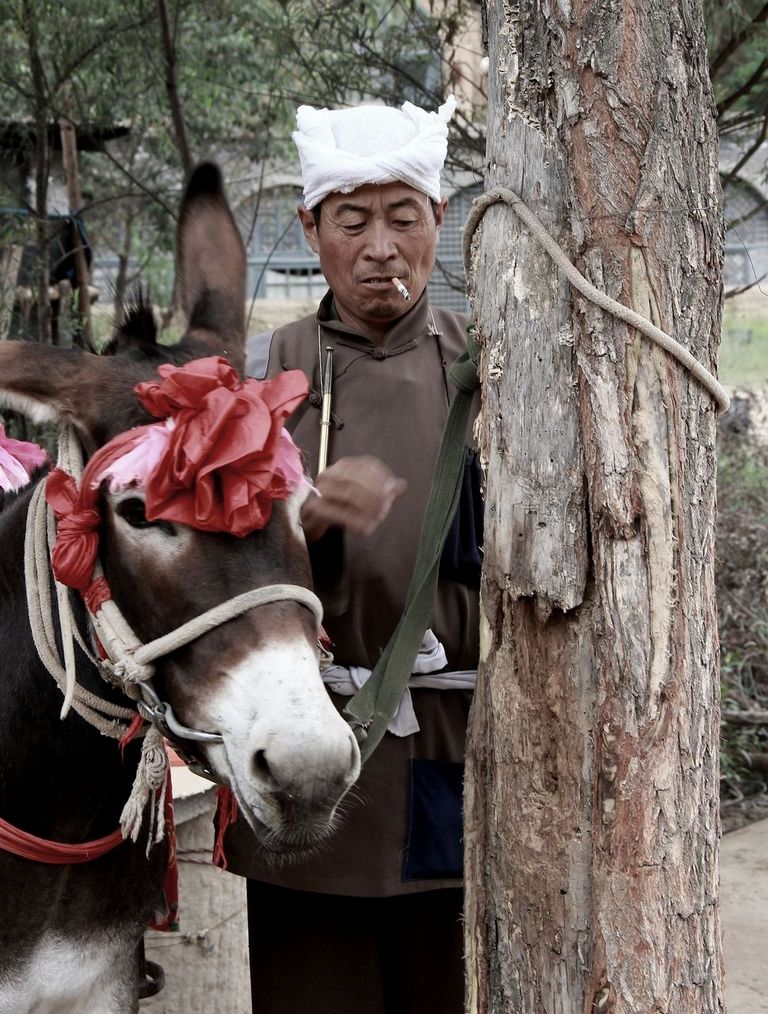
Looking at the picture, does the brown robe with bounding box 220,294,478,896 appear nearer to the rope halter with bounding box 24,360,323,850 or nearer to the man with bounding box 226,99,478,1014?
the man with bounding box 226,99,478,1014

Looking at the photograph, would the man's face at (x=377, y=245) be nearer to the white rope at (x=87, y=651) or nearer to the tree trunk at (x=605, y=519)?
the tree trunk at (x=605, y=519)

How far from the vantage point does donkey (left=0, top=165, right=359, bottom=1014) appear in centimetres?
182

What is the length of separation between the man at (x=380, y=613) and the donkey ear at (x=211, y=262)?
0.27m

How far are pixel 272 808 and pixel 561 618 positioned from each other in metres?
0.59

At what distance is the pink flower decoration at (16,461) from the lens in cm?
285

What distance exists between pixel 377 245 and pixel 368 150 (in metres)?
0.22

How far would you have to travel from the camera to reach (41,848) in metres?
2.31

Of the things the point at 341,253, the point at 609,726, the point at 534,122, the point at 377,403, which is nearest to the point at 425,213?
the point at 341,253

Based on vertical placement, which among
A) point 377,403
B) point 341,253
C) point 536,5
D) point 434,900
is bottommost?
point 434,900

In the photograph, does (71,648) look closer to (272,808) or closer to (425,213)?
(272,808)

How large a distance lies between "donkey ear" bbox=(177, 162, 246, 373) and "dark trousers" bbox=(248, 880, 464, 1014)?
128 cm

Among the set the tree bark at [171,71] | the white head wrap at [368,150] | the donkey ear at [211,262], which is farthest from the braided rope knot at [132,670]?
the tree bark at [171,71]

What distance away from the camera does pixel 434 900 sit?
2686 mm

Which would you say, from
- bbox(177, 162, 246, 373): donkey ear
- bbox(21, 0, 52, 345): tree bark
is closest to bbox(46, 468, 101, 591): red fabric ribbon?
bbox(177, 162, 246, 373): donkey ear
